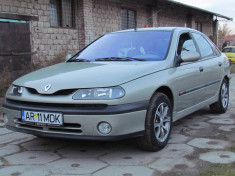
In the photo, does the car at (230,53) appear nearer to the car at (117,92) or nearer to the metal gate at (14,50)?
the metal gate at (14,50)

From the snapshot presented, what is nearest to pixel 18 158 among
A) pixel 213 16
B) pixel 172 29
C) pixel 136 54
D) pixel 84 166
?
pixel 84 166

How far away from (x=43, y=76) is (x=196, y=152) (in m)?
1.95

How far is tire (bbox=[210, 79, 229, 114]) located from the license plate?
10.9 feet

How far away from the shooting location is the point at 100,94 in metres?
3.00

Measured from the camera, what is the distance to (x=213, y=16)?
947 inches

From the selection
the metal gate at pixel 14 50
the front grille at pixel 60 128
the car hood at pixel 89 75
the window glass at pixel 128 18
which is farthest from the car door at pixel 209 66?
the window glass at pixel 128 18

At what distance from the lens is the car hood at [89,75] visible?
3.08 m

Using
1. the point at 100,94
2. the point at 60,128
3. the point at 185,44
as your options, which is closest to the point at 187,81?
the point at 185,44

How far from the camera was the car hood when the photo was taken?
3082 mm

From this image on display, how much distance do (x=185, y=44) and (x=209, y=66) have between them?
646 mm

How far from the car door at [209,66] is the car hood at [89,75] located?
1309 millimetres

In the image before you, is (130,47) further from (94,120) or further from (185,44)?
(94,120)

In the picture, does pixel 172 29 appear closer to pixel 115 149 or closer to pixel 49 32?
pixel 115 149

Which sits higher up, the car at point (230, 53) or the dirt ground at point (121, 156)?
the car at point (230, 53)
